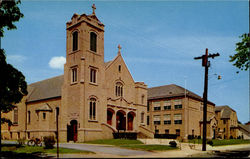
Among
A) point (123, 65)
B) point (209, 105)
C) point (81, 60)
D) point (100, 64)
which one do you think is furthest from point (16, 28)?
point (209, 105)

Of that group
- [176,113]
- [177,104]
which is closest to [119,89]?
[177,104]

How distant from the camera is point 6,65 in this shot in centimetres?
2120

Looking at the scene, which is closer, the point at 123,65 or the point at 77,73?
the point at 77,73

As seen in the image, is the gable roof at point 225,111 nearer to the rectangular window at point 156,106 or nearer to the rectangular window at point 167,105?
the rectangular window at point 167,105

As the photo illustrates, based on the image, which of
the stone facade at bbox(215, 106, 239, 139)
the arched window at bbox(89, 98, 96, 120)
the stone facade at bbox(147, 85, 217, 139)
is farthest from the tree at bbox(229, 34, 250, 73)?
the stone facade at bbox(215, 106, 239, 139)

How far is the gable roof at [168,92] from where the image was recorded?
2482 inches

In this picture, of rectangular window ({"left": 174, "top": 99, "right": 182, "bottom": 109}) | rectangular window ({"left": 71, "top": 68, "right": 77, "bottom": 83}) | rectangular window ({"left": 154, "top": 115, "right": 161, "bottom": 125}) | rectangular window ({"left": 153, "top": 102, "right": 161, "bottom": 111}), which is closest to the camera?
rectangular window ({"left": 71, "top": 68, "right": 77, "bottom": 83})

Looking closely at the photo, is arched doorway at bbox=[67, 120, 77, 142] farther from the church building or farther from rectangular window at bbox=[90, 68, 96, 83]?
rectangular window at bbox=[90, 68, 96, 83]

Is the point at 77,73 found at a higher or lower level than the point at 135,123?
higher

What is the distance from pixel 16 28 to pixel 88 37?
2037 centimetres

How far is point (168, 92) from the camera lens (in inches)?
2603

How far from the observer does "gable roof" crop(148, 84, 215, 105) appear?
63.0 metres

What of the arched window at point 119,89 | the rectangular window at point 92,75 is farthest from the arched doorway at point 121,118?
the rectangular window at point 92,75

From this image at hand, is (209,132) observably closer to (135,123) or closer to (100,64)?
(135,123)
